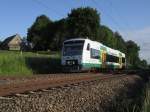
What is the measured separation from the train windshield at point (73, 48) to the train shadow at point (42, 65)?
3.01m

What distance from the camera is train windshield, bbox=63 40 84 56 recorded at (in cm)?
3447

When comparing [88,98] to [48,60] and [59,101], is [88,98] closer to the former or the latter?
[59,101]

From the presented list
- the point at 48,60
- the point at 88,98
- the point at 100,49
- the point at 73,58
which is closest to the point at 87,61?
the point at 73,58

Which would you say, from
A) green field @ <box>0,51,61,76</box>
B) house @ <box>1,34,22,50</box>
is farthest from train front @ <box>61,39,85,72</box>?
house @ <box>1,34,22,50</box>

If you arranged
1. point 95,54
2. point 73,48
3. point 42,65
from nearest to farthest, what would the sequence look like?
1. point 73,48
2. point 95,54
3. point 42,65

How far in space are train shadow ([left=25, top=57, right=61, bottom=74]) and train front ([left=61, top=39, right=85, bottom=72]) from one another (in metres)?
2.63

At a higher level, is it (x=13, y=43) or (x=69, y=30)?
(x=69, y=30)

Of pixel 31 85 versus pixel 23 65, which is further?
pixel 23 65

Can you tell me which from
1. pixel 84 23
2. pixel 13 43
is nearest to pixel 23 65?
pixel 84 23

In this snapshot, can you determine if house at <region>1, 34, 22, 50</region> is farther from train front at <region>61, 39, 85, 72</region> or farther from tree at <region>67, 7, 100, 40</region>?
train front at <region>61, 39, 85, 72</region>

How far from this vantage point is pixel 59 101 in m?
11.8

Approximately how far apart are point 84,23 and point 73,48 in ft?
205

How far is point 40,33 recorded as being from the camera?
4683 inches

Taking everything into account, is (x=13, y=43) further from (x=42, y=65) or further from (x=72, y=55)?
(x=72, y=55)
